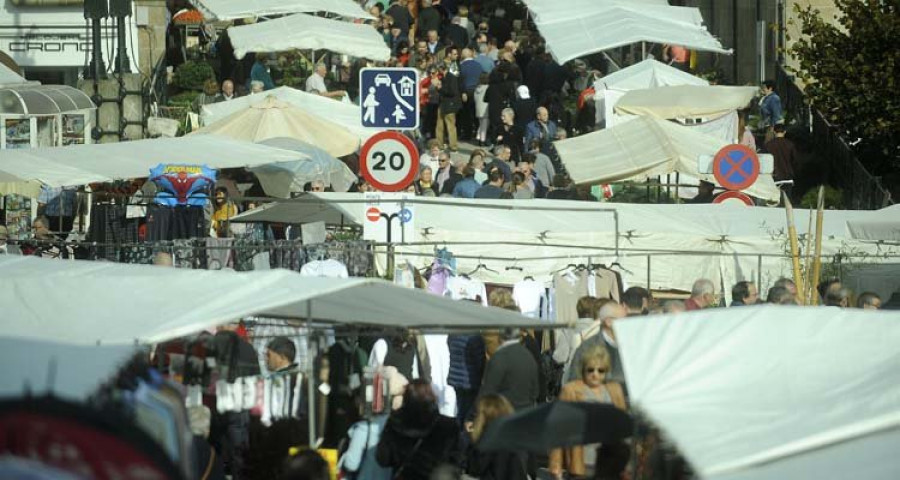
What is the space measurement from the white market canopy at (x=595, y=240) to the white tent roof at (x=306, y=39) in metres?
12.0

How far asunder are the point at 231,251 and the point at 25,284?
8162mm

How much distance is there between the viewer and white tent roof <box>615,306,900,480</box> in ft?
27.8

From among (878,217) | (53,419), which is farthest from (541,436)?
(878,217)

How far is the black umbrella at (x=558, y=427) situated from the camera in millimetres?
10867

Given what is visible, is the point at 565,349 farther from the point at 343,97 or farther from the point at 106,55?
the point at 106,55

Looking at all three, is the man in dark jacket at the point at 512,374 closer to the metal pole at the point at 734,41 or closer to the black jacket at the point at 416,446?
the black jacket at the point at 416,446

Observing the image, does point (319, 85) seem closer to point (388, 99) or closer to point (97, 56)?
point (97, 56)

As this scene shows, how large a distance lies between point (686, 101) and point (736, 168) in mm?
6106

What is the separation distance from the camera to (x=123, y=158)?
2258 cm

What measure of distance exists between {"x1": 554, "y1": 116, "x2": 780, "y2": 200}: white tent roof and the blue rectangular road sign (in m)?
6.29

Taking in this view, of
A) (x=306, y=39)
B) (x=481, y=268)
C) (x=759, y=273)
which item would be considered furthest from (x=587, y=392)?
(x=306, y=39)

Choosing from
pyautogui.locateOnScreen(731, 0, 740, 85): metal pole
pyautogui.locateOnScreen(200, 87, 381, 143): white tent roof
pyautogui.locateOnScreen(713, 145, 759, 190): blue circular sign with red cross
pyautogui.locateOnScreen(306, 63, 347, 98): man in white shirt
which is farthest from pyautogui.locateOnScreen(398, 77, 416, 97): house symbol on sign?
pyautogui.locateOnScreen(731, 0, 740, 85): metal pole

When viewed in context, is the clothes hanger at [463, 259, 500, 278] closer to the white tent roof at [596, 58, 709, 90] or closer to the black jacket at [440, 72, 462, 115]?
the white tent roof at [596, 58, 709, 90]

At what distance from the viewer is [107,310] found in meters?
11.1
